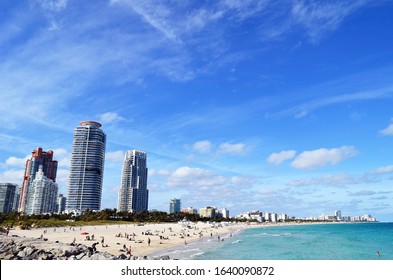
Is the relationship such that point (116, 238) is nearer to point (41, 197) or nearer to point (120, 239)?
point (120, 239)

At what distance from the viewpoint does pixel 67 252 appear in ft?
83.2

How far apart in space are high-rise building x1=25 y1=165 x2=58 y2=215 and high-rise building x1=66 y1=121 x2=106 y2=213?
11.1 metres

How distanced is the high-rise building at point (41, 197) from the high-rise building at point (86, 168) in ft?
36.5

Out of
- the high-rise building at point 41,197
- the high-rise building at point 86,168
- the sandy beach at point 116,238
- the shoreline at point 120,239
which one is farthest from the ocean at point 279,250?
the high-rise building at point 41,197

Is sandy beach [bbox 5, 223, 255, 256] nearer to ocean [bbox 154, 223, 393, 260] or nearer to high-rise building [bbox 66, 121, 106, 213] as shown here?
ocean [bbox 154, 223, 393, 260]

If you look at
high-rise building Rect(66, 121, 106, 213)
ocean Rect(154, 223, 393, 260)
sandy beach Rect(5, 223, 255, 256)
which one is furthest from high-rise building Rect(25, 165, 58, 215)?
ocean Rect(154, 223, 393, 260)

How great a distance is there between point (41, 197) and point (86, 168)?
28.5 meters

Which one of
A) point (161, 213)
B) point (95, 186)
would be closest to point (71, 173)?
point (95, 186)

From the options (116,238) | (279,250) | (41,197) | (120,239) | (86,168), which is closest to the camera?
(279,250)

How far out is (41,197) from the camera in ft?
593

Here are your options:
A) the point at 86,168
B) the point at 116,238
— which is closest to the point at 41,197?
the point at 86,168
